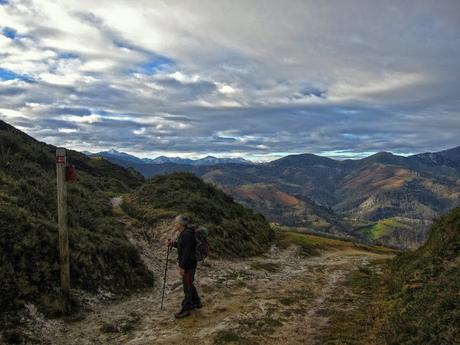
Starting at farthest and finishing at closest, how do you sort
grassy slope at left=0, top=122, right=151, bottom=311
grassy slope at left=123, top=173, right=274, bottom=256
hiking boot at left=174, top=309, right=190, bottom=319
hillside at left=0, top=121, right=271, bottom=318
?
grassy slope at left=123, top=173, right=274, bottom=256, hiking boot at left=174, top=309, right=190, bottom=319, hillside at left=0, top=121, right=271, bottom=318, grassy slope at left=0, top=122, right=151, bottom=311

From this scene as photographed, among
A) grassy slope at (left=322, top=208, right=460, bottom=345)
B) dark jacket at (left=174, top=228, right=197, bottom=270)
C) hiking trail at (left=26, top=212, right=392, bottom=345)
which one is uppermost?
dark jacket at (left=174, top=228, right=197, bottom=270)

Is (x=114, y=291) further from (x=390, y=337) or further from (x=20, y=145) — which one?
(x=20, y=145)

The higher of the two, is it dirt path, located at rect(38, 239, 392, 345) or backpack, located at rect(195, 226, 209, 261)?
backpack, located at rect(195, 226, 209, 261)

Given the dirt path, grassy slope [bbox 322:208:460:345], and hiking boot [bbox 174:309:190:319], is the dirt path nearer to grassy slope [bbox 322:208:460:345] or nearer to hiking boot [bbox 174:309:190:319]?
hiking boot [bbox 174:309:190:319]

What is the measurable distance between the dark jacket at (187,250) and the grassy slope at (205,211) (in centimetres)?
1623

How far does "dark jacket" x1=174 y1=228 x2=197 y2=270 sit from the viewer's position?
14719 millimetres

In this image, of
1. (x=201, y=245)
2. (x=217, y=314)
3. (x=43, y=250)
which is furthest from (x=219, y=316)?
(x=43, y=250)

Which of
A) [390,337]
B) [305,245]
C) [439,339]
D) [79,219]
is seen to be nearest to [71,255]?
[79,219]

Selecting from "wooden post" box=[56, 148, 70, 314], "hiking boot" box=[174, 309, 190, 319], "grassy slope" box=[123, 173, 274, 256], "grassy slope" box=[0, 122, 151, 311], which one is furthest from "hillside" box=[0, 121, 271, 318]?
"hiking boot" box=[174, 309, 190, 319]

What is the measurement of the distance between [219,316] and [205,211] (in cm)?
2592

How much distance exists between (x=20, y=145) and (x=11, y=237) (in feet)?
96.3

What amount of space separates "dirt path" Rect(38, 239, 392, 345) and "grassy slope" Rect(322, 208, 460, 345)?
1201 millimetres

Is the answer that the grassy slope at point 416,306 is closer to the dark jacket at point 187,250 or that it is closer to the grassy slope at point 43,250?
the dark jacket at point 187,250

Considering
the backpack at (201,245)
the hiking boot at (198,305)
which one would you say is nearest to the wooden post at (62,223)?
the hiking boot at (198,305)
